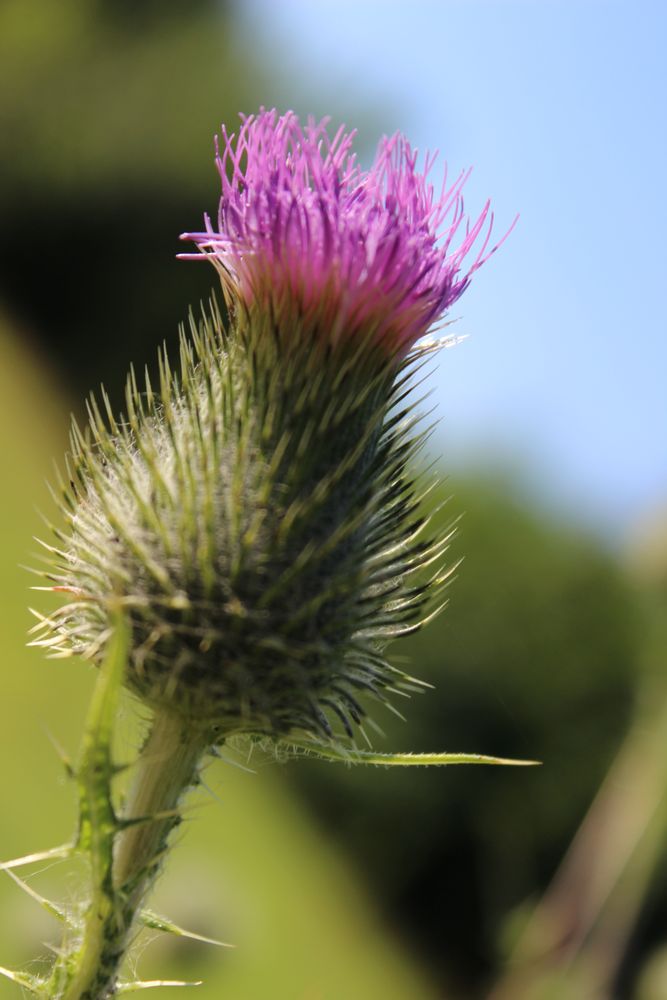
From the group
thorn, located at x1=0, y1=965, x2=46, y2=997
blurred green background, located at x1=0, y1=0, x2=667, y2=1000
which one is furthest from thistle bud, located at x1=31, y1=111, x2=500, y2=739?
blurred green background, located at x1=0, y1=0, x2=667, y2=1000

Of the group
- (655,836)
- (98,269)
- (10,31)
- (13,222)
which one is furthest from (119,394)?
(655,836)

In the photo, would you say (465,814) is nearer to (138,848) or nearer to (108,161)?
(138,848)

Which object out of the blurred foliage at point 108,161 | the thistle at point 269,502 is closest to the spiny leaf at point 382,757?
the thistle at point 269,502

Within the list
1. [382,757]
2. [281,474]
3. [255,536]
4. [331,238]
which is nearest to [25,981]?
[382,757]

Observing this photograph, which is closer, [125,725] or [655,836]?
[125,725]

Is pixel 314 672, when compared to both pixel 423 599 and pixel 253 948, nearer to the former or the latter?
pixel 423 599

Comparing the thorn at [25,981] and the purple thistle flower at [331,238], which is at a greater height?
the purple thistle flower at [331,238]

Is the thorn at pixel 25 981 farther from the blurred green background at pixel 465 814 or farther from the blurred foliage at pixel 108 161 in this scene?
the blurred foliage at pixel 108 161
